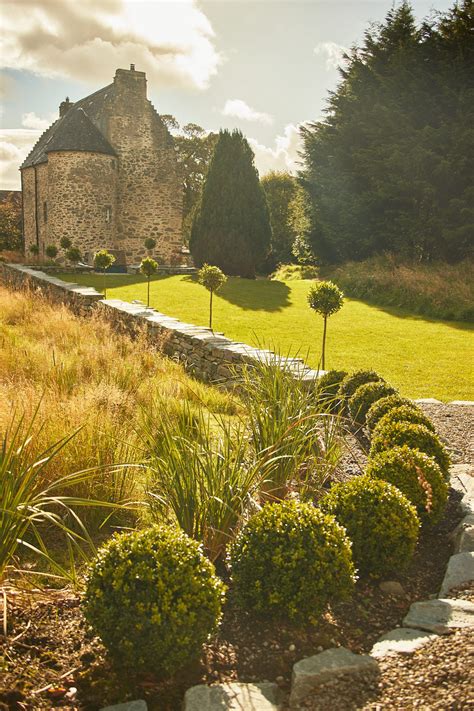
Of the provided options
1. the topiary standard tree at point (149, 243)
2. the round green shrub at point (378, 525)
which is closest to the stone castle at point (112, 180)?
the topiary standard tree at point (149, 243)

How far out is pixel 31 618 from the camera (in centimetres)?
269

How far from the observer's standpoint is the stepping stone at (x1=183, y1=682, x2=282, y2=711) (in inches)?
85.7

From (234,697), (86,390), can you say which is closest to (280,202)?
(86,390)

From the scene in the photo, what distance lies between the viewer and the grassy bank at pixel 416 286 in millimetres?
15578

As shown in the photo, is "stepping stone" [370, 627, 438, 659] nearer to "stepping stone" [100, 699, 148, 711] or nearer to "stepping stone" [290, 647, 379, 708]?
"stepping stone" [290, 647, 379, 708]

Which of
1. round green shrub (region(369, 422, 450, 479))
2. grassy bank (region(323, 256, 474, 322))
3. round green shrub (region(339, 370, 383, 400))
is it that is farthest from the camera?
grassy bank (region(323, 256, 474, 322))

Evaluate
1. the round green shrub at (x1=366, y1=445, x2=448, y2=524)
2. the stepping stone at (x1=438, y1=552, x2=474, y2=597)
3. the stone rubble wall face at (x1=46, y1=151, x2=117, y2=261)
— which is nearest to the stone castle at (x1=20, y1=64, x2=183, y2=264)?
the stone rubble wall face at (x1=46, y1=151, x2=117, y2=261)

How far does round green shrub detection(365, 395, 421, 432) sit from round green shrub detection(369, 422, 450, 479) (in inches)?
24.8

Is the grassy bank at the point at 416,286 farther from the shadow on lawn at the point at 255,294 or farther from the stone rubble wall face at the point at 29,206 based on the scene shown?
the stone rubble wall face at the point at 29,206

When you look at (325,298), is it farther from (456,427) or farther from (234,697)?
(234,697)

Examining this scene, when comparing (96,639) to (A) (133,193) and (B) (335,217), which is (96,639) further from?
(A) (133,193)

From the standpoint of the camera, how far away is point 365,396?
218 inches

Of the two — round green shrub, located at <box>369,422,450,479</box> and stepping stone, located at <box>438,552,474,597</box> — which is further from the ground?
round green shrub, located at <box>369,422,450,479</box>

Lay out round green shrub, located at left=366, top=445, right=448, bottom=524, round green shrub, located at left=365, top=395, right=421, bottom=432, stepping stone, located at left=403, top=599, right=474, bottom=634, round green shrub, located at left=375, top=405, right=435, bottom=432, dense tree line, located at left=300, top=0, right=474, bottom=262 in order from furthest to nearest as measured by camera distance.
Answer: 1. dense tree line, located at left=300, top=0, right=474, bottom=262
2. round green shrub, located at left=365, top=395, right=421, bottom=432
3. round green shrub, located at left=375, top=405, right=435, bottom=432
4. round green shrub, located at left=366, top=445, right=448, bottom=524
5. stepping stone, located at left=403, top=599, right=474, bottom=634
